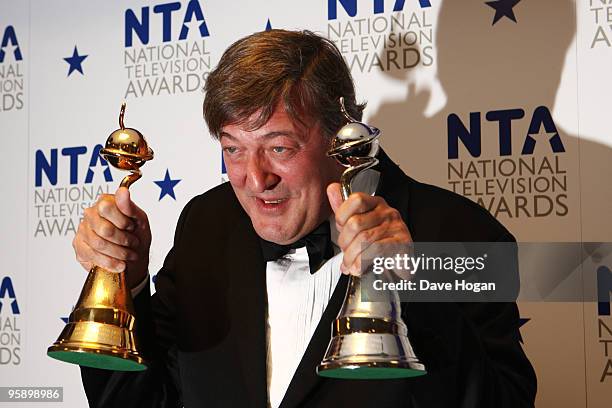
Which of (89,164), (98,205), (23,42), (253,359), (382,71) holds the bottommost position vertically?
(253,359)

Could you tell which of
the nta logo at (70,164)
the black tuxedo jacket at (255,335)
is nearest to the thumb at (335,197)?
the black tuxedo jacket at (255,335)

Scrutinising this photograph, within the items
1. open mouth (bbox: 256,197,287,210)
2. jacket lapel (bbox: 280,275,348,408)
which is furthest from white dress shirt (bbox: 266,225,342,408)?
open mouth (bbox: 256,197,287,210)

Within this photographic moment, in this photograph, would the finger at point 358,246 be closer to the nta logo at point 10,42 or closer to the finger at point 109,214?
the finger at point 109,214

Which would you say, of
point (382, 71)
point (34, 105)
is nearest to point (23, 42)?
point (34, 105)

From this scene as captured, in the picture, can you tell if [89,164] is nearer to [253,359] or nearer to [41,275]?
[41,275]

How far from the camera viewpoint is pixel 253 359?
1834 millimetres

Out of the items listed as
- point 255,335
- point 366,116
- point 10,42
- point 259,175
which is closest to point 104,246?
point 259,175

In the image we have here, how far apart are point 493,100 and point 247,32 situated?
0.75m

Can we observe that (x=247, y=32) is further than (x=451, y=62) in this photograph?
Yes

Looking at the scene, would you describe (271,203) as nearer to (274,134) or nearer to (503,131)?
(274,134)

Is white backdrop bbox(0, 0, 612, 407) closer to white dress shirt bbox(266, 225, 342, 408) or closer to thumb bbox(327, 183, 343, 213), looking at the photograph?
white dress shirt bbox(266, 225, 342, 408)

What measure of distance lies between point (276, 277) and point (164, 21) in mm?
1160

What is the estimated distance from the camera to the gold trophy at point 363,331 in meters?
1.32

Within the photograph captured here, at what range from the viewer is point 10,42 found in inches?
124
